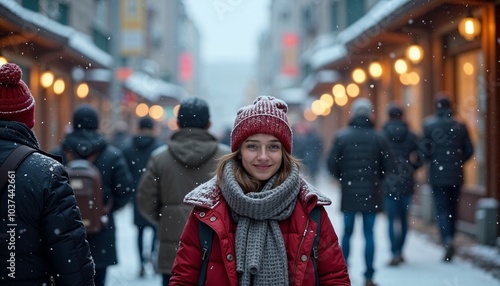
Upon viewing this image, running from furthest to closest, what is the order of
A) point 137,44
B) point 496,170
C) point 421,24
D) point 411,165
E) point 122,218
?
point 137,44 → point 122,218 → point 421,24 → point 496,170 → point 411,165

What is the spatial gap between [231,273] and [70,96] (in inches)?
841

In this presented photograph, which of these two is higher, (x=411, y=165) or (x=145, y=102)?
(x=145, y=102)

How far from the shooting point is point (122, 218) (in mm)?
15969

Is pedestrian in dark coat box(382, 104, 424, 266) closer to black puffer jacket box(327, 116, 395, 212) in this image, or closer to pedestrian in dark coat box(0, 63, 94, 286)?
black puffer jacket box(327, 116, 395, 212)

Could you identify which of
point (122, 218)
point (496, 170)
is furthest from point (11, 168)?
point (122, 218)

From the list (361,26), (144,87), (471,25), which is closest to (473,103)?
(471,25)

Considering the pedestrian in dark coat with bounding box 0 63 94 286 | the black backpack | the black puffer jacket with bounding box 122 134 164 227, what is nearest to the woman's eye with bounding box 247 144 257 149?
the black backpack

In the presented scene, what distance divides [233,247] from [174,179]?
247 centimetres

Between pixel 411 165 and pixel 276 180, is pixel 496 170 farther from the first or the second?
pixel 276 180

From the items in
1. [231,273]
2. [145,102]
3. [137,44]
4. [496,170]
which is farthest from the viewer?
[145,102]

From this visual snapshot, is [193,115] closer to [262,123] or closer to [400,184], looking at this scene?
[262,123]

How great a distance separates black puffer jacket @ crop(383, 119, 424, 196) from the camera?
365 inches

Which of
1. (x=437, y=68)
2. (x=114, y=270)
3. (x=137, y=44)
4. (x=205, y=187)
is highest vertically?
(x=137, y=44)

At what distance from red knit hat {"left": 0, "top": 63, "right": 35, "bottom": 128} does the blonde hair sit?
896 millimetres
